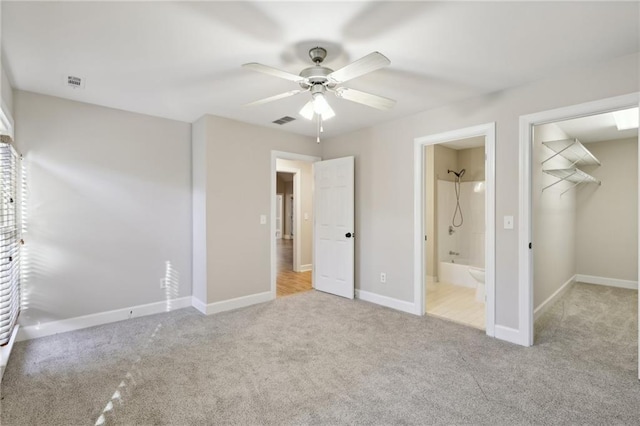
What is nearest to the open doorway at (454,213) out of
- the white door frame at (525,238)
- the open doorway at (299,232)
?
the white door frame at (525,238)

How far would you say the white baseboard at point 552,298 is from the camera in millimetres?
3650

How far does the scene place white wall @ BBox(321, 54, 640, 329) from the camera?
266cm

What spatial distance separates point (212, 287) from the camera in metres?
3.85

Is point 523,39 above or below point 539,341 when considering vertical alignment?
above

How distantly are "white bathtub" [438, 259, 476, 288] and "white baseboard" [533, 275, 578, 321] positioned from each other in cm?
104

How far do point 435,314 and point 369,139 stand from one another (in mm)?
2389

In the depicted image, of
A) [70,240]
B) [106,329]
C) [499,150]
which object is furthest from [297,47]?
[106,329]

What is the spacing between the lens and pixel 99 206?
3.50m

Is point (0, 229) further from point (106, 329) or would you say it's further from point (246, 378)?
point (246, 378)

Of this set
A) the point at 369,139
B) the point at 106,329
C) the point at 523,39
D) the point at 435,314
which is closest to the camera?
the point at 523,39

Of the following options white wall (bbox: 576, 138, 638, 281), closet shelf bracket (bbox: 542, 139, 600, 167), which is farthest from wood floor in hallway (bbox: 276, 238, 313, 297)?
white wall (bbox: 576, 138, 638, 281)

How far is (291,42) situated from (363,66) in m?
0.60

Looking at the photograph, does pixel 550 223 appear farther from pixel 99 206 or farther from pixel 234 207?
pixel 99 206

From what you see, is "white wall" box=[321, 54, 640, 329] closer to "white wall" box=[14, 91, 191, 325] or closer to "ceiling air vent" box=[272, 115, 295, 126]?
"ceiling air vent" box=[272, 115, 295, 126]
